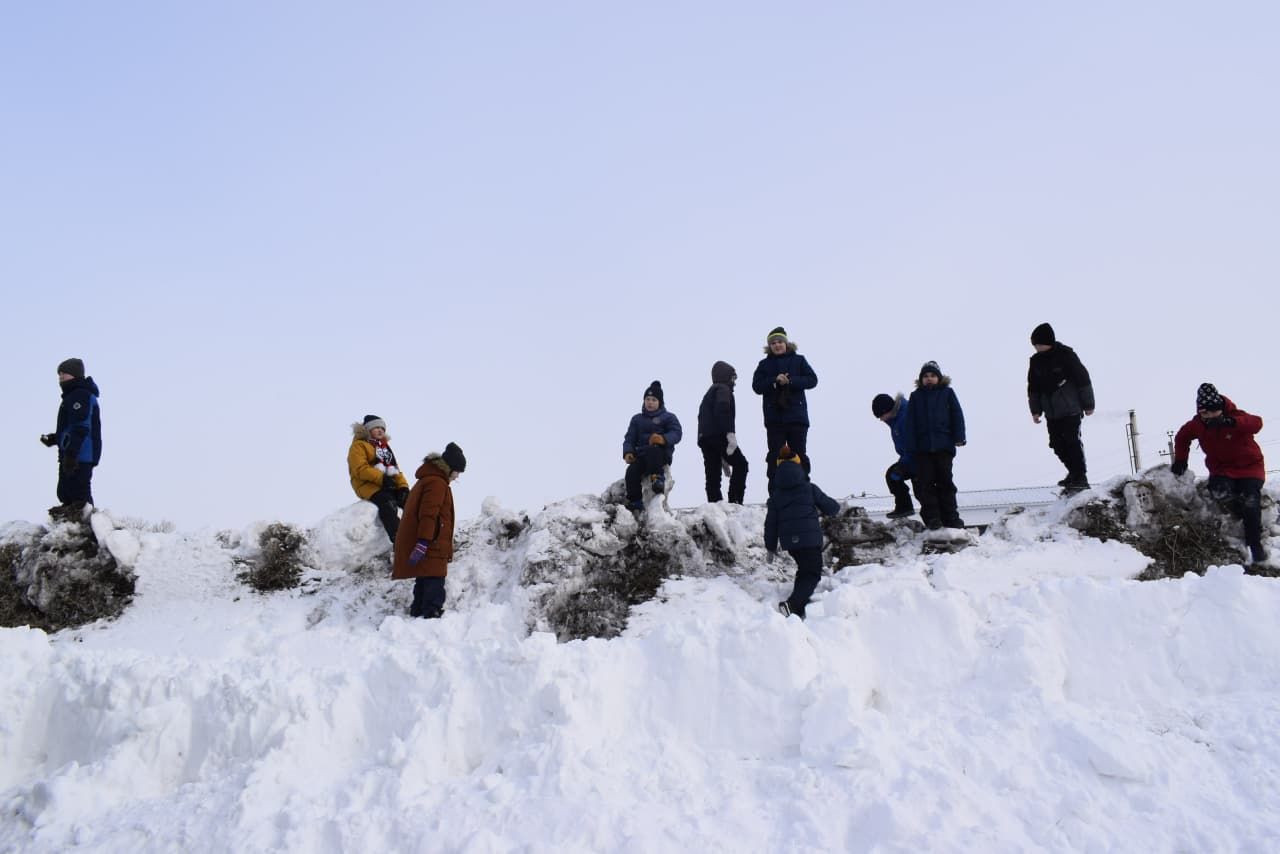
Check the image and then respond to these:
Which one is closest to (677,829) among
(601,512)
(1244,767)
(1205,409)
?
(1244,767)

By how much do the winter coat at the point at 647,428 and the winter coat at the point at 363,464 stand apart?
2827 millimetres

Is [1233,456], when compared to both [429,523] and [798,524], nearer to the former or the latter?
[798,524]

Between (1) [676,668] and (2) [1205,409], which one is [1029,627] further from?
(2) [1205,409]

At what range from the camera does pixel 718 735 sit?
547 centimetres

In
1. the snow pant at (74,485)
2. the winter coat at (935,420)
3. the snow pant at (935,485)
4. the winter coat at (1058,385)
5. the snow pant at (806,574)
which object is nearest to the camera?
the snow pant at (806,574)

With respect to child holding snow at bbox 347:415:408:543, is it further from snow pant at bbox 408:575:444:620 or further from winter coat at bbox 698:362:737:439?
winter coat at bbox 698:362:737:439

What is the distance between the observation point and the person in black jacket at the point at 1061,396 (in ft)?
29.6

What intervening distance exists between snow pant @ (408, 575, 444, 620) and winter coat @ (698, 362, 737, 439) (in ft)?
12.1

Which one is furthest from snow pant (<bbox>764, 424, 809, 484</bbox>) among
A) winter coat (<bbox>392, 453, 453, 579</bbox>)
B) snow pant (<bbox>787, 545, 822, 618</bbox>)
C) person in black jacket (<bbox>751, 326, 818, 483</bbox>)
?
winter coat (<bbox>392, 453, 453, 579</bbox>)

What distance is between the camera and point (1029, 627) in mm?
5949

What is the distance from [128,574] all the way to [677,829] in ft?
24.4

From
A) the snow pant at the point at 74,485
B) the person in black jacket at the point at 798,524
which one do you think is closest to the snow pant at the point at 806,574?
the person in black jacket at the point at 798,524

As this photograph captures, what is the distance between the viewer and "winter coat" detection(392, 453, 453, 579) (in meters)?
7.82

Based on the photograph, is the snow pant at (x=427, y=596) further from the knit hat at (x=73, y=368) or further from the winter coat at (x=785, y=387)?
the knit hat at (x=73, y=368)
